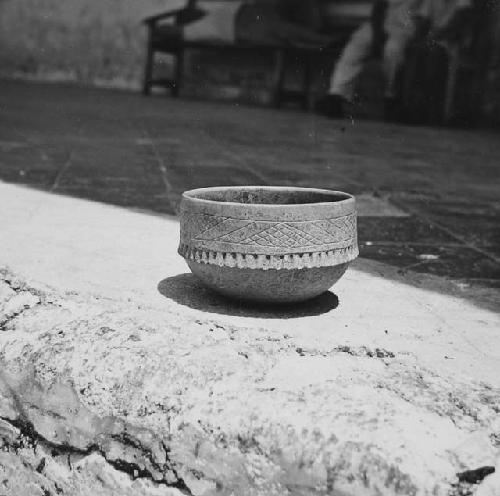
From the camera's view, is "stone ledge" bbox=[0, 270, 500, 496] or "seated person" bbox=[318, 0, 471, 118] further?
"seated person" bbox=[318, 0, 471, 118]

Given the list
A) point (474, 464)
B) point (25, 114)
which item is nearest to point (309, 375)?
point (474, 464)

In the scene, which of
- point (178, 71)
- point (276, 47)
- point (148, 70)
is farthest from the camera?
point (178, 71)

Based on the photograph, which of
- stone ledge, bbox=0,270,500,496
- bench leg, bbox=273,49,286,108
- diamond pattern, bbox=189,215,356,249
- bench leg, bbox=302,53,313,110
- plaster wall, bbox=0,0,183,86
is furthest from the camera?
plaster wall, bbox=0,0,183,86

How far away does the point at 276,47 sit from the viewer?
10.0 metres

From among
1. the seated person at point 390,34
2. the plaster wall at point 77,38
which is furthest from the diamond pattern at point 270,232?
the plaster wall at point 77,38

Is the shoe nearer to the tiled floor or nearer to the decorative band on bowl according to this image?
the tiled floor

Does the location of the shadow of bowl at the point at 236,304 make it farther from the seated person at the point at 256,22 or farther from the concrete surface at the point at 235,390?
the seated person at the point at 256,22

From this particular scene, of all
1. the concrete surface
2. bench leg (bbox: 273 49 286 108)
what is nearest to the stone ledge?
the concrete surface

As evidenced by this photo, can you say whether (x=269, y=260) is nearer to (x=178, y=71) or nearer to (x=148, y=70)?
(x=148, y=70)

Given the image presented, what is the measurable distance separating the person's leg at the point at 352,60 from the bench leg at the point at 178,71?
3059mm

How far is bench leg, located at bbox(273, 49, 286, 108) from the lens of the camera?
10211mm

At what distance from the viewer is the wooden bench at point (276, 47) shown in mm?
10242

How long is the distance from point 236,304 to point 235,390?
0.50 meters

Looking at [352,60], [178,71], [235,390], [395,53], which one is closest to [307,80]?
[352,60]
